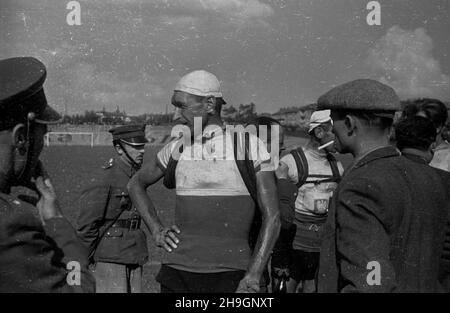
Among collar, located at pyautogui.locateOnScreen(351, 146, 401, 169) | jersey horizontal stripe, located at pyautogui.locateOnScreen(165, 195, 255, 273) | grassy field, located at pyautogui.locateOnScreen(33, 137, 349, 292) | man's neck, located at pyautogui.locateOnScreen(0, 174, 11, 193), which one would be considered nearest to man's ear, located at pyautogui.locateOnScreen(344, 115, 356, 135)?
collar, located at pyautogui.locateOnScreen(351, 146, 401, 169)

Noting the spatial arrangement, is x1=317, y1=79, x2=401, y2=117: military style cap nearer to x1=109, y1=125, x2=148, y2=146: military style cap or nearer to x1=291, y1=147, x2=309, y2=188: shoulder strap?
x1=291, y1=147, x2=309, y2=188: shoulder strap

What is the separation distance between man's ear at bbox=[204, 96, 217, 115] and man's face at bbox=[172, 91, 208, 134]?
22 mm

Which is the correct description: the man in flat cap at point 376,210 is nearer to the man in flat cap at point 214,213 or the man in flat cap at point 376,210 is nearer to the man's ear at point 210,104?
the man in flat cap at point 214,213

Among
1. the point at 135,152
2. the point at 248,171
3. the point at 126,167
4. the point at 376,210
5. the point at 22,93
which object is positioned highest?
the point at 22,93

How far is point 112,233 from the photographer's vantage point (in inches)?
200

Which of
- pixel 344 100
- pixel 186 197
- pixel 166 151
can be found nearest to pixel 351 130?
pixel 344 100

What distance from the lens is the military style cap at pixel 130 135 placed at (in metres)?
5.53

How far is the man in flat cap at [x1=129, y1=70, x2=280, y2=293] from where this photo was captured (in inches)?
147

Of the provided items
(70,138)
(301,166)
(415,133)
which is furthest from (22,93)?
(70,138)

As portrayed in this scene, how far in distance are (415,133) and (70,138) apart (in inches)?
2739

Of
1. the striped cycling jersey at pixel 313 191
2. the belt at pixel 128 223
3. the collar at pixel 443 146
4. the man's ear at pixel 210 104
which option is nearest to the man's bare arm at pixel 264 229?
the man's ear at pixel 210 104

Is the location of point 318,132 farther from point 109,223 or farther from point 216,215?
point 216,215

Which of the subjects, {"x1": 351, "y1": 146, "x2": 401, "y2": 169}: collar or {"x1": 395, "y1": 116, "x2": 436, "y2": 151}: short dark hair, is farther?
{"x1": 395, "y1": 116, "x2": 436, "y2": 151}: short dark hair
